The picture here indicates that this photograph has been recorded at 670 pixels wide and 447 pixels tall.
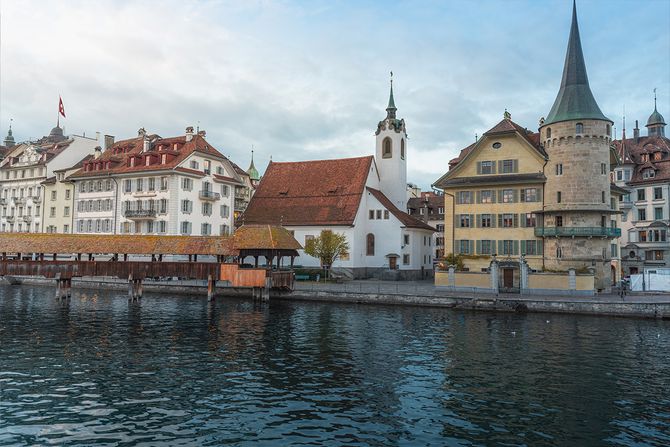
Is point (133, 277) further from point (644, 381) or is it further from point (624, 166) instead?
point (624, 166)

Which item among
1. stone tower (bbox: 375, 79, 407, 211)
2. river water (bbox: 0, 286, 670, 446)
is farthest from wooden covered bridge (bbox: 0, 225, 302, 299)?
stone tower (bbox: 375, 79, 407, 211)

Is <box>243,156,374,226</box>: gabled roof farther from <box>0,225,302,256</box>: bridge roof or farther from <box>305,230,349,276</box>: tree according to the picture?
<box>0,225,302,256</box>: bridge roof

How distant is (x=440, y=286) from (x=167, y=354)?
2852cm

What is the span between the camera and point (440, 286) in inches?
1833

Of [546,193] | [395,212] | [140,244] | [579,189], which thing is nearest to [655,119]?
[579,189]

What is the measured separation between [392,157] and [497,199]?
21096mm

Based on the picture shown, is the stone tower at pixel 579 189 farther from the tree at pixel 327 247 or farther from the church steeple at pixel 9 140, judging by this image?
the church steeple at pixel 9 140

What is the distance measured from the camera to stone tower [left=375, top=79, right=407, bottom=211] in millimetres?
69125

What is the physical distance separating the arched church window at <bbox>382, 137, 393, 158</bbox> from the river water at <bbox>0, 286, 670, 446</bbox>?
124 feet

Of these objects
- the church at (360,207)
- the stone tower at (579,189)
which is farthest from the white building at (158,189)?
the stone tower at (579,189)

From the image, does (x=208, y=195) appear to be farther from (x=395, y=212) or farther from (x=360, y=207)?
(x=395, y=212)

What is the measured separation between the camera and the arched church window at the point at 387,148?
6956 cm

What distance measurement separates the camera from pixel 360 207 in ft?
202

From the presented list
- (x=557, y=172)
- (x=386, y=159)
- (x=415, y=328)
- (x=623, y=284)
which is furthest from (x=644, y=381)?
(x=386, y=159)
